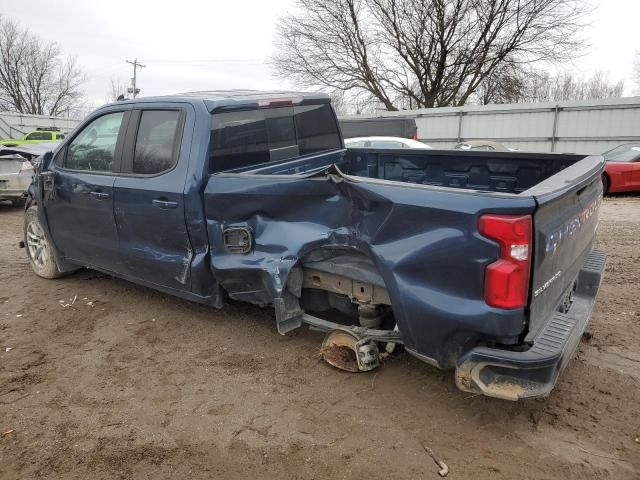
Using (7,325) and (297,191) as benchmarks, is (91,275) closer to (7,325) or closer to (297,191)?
(7,325)

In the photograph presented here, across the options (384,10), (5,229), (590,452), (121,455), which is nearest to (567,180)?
(590,452)

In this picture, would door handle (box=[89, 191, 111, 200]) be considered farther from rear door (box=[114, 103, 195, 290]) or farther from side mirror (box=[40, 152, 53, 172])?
side mirror (box=[40, 152, 53, 172])

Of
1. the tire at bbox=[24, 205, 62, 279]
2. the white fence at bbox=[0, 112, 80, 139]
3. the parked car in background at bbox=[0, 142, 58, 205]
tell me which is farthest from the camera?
the white fence at bbox=[0, 112, 80, 139]

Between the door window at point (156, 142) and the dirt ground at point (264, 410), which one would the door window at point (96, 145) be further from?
the dirt ground at point (264, 410)

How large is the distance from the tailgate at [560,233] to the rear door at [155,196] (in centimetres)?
239

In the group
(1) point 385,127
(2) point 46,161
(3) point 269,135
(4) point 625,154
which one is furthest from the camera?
(1) point 385,127

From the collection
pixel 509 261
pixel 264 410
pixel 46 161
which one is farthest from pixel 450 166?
pixel 46 161

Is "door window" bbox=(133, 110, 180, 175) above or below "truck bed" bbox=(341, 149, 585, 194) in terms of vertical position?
above

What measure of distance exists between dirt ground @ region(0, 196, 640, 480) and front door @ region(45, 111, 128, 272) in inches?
26.6

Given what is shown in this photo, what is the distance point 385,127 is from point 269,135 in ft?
45.1

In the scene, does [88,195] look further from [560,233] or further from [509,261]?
[560,233]

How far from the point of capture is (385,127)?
56.9ft

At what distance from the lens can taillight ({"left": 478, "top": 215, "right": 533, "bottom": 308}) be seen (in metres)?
2.31

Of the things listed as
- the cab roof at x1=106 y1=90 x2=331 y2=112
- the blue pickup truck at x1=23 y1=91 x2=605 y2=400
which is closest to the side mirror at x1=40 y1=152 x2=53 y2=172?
the blue pickup truck at x1=23 y1=91 x2=605 y2=400
